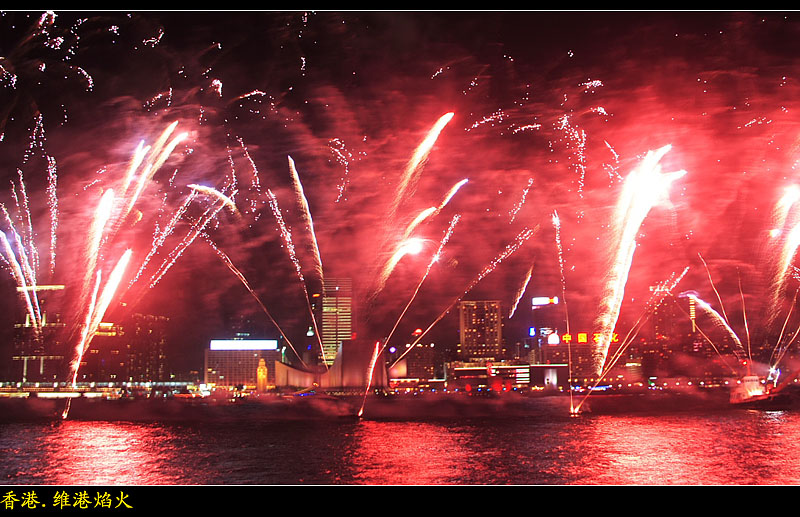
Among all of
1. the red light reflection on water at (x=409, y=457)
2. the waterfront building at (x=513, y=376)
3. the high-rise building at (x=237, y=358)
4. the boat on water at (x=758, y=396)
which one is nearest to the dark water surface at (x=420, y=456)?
the red light reflection on water at (x=409, y=457)

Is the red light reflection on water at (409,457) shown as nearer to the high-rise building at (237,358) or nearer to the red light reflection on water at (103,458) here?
the red light reflection on water at (103,458)

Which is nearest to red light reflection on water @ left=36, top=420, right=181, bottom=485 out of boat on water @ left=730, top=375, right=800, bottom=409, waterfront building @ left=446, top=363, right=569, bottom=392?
boat on water @ left=730, top=375, right=800, bottom=409

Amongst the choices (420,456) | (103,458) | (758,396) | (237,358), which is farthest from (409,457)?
(237,358)

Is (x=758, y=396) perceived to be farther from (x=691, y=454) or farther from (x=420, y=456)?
(x=420, y=456)

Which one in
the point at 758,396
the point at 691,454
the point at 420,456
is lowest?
the point at 758,396
